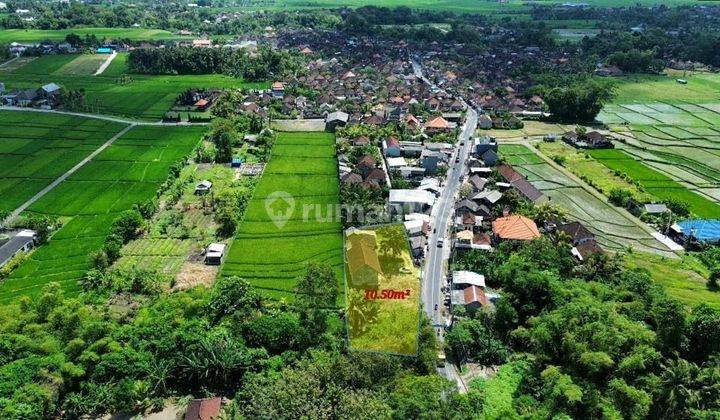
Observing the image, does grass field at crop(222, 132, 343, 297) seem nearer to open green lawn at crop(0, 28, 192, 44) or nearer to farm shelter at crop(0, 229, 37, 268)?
farm shelter at crop(0, 229, 37, 268)

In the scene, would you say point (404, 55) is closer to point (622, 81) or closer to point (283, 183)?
point (622, 81)

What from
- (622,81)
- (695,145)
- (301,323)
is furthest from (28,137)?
(622,81)

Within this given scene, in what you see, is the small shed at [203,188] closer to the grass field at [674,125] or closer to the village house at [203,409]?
the village house at [203,409]

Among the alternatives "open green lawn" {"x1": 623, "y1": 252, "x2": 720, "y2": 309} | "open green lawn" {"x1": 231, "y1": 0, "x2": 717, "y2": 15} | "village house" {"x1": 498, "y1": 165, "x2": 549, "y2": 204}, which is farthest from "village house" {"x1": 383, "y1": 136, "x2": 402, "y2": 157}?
"open green lawn" {"x1": 231, "y1": 0, "x2": 717, "y2": 15}

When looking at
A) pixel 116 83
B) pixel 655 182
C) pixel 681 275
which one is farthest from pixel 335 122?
pixel 116 83

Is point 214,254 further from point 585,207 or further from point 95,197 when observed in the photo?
point 585,207

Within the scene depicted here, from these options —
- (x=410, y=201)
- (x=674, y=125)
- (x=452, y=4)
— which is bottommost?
(x=410, y=201)

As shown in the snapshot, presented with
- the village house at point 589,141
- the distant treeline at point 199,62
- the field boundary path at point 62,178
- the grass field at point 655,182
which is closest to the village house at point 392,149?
the village house at point 589,141
